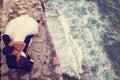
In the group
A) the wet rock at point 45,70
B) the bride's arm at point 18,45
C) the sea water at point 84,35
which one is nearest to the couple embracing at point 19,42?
the bride's arm at point 18,45

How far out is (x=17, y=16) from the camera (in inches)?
127

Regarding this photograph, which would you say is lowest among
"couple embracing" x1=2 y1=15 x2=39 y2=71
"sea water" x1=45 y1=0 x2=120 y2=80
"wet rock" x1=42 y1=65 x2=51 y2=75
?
"sea water" x1=45 y1=0 x2=120 y2=80

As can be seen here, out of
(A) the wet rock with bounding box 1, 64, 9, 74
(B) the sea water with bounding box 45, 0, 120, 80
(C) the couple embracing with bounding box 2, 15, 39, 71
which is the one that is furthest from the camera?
(B) the sea water with bounding box 45, 0, 120, 80

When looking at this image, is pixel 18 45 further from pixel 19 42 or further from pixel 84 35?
pixel 84 35

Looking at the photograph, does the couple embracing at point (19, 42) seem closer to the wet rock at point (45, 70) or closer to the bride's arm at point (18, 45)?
the bride's arm at point (18, 45)

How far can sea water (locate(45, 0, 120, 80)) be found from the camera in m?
3.47

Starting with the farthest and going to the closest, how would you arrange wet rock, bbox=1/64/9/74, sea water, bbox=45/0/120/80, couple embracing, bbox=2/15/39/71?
sea water, bbox=45/0/120/80 → wet rock, bbox=1/64/9/74 → couple embracing, bbox=2/15/39/71

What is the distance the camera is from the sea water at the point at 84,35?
11.4ft

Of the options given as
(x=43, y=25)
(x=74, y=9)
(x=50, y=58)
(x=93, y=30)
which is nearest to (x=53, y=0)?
(x=74, y=9)

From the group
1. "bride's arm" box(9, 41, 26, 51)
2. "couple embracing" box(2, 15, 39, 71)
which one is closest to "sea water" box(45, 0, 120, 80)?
"couple embracing" box(2, 15, 39, 71)

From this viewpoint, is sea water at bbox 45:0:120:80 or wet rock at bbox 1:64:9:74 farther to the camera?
sea water at bbox 45:0:120:80

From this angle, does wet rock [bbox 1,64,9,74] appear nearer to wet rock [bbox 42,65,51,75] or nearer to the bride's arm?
the bride's arm

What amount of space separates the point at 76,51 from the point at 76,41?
42 centimetres

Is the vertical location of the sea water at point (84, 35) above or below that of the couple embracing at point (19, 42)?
below
